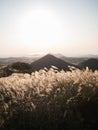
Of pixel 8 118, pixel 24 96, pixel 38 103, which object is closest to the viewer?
pixel 8 118

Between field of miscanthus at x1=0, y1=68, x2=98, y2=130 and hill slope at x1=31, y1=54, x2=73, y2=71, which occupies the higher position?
field of miscanthus at x1=0, y1=68, x2=98, y2=130

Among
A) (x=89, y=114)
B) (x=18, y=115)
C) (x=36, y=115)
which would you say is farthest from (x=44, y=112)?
(x=89, y=114)

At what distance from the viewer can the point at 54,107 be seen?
579 cm

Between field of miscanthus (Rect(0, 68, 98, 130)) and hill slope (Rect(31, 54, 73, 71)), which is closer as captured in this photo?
field of miscanthus (Rect(0, 68, 98, 130))

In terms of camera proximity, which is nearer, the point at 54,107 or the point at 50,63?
the point at 54,107

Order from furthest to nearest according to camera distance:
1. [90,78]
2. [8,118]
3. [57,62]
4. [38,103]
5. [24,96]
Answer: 1. [57,62]
2. [90,78]
3. [24,96]
4. [38,103]
5. [8,118]

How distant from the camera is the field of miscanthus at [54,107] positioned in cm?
532

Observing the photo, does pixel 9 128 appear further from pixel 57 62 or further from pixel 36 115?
pixel 57 62

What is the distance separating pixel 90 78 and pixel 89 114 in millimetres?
1880

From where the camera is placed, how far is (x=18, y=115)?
229 inches

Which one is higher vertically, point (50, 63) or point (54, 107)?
point (54, 107)

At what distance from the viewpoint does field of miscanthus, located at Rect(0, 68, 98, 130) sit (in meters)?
5.32

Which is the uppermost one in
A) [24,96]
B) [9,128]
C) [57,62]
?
[24,96]

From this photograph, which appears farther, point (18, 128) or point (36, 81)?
point (36, 81)
